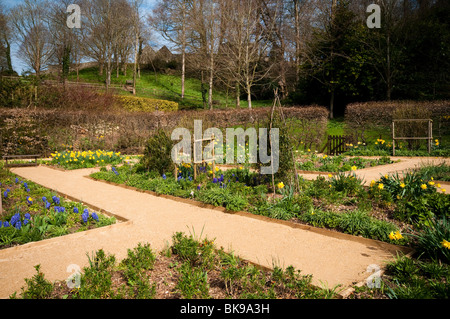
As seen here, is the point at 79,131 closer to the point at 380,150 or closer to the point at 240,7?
the point at 380,150

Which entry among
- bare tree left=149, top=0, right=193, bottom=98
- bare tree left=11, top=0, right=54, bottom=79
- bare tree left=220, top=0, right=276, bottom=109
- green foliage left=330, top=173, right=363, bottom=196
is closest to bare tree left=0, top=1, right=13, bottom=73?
bare tree left=11, top=0, right=54, bottom=79

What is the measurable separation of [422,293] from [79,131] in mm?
15214

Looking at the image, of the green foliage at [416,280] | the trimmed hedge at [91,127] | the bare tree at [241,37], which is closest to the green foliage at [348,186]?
the green foliage at [416,280]

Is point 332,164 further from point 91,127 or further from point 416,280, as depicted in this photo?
point 91,127

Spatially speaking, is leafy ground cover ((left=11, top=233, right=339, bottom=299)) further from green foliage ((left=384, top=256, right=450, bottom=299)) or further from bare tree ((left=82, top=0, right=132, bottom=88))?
bare tree ((left=82, top=0, right=132, bottom=88))

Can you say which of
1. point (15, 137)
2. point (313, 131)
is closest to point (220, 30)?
point (313, 131)

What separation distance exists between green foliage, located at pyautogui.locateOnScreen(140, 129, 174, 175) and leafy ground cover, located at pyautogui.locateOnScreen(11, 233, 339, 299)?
4.71m

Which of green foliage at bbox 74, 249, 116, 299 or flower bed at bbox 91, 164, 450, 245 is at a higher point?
flower bed at bbox 91, 164, 450, 245

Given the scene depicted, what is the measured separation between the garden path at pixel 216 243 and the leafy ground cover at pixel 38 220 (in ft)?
0.75

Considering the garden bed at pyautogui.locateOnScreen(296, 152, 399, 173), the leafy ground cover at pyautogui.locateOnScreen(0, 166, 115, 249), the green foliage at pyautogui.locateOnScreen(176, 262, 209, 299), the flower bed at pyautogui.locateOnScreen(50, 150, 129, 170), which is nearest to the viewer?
the green foliage at pyautogui.locateOnScreen(176, 262, 209, 299)

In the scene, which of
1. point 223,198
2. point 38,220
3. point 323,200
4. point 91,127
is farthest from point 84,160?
point 323,200

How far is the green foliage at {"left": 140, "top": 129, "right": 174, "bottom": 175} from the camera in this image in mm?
8055

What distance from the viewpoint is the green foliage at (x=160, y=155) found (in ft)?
26.4

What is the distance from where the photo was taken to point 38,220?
15.2 ft
